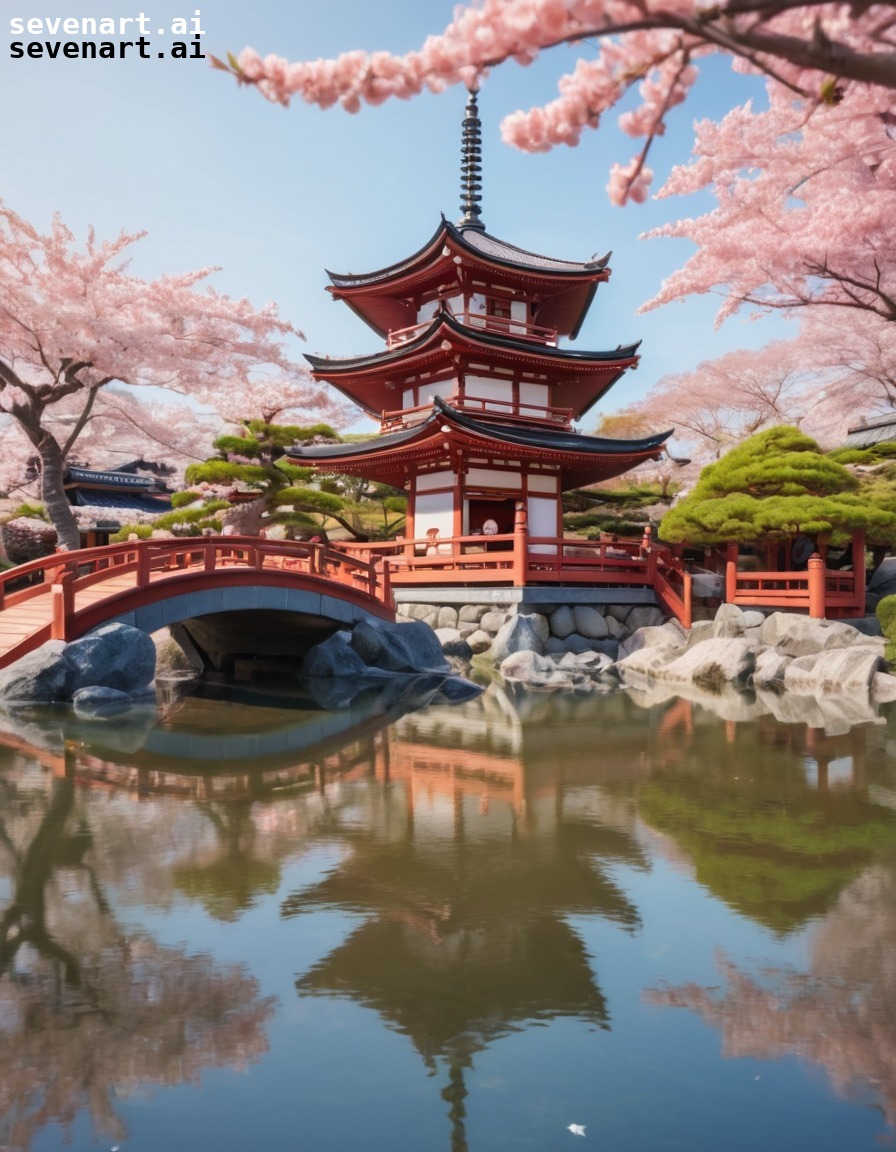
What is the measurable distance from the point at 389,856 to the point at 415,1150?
3193mm

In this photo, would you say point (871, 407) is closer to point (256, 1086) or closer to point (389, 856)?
point (389, 856)

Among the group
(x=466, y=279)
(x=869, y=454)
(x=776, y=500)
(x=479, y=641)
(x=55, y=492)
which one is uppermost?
(x=466, y=279)

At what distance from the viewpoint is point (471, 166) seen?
88.9ft

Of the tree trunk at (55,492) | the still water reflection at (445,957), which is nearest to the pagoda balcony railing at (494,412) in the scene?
the tree trunk at (55,492)

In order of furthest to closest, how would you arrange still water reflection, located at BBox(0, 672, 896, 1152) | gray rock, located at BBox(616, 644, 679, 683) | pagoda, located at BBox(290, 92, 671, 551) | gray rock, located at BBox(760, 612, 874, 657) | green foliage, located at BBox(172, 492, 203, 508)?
green foliage, located at BBox(172, 492, 203, 508) < pagoda, located at BBox(290, 92, 671, 551) < gray rock, located at BBox(616, 644, 679, 683) < gray rock, located at BBox(760, 612, 874, 657) < still water reflection, located at BBox(0, 672, 896, 1152)

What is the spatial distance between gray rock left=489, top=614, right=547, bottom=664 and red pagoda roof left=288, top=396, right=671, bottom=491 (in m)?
4.31

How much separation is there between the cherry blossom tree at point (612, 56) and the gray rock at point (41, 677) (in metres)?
10.7

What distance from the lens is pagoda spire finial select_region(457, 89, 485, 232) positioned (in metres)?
26.8

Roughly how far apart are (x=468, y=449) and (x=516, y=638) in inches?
195

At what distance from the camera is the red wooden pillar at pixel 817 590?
17609 mm

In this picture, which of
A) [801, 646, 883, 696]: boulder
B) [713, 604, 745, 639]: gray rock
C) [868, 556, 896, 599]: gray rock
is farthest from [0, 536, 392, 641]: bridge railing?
[868, 556, 896, 599]: gray rock

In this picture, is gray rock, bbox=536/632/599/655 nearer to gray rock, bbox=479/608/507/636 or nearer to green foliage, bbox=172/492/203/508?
gray rock, bbox=479/608/507/636

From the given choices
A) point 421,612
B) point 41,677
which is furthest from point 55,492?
point 421,612

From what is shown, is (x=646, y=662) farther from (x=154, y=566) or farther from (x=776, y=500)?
(x=154, y=566)
